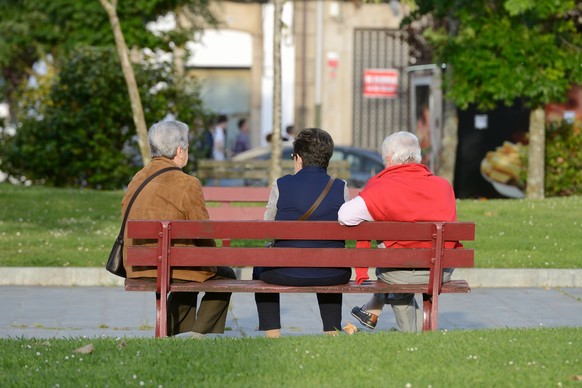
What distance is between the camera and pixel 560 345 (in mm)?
8062

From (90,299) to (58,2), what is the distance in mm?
18062

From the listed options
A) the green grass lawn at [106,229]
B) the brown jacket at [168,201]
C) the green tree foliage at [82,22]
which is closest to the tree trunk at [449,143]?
the green grass lawn at [106,229]

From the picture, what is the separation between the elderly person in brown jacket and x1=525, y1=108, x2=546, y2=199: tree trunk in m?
14.6

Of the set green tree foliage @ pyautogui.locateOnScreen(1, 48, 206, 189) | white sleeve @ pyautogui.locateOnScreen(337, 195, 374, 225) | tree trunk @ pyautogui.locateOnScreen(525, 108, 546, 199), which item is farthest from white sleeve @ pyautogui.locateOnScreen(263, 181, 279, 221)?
green tree foliage @ pyautogui.locateOnScreen(1, 48, 206, 189)

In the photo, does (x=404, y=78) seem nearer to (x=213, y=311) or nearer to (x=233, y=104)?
(x=233, y=104)

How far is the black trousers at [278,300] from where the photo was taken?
8.69m

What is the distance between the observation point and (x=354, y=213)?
854 cm

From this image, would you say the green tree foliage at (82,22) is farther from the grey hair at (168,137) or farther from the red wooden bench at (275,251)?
the red wooden bench at (275,251)

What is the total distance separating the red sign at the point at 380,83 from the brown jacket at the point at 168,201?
1261 inches

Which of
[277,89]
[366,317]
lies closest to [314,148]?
[366,317]

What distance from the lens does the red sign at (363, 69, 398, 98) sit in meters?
40.7

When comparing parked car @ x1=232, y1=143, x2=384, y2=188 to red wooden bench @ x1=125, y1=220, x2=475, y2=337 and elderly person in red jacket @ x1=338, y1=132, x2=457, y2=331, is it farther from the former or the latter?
red wooden bench @ x1=125, y1=220, x2=475, y2=337

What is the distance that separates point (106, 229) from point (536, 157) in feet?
29.6

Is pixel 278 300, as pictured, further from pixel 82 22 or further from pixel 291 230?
pixel 82 22
